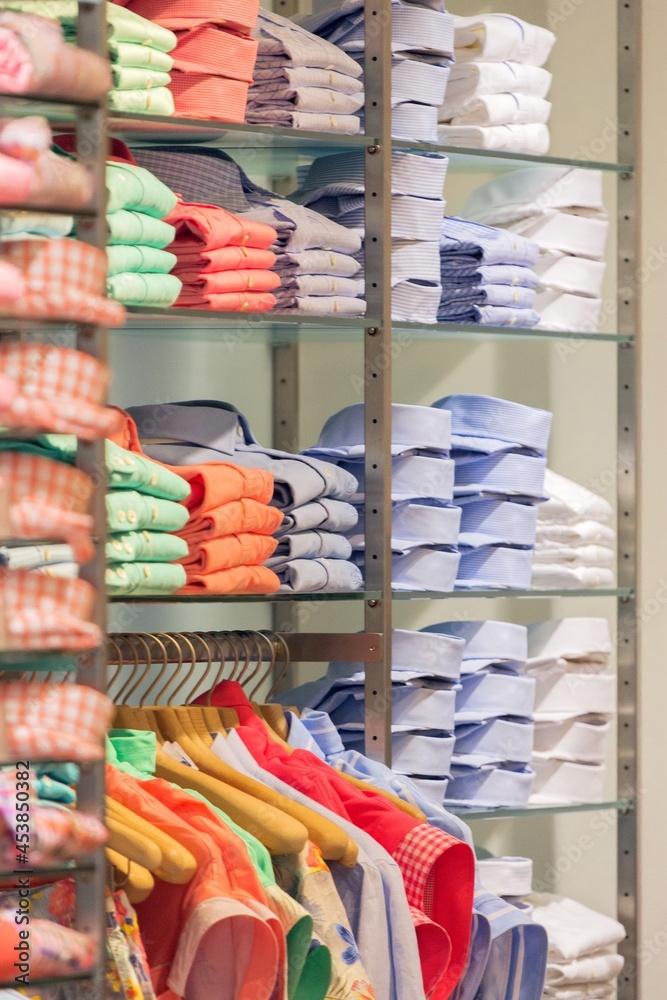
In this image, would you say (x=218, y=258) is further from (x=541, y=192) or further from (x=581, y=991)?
(x=581, y=991)

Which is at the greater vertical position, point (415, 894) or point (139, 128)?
point (139, 128)

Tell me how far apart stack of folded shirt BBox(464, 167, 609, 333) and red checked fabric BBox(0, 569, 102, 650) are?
1.71 m

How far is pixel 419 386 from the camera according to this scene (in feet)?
10.5

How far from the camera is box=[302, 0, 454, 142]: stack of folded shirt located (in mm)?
2568

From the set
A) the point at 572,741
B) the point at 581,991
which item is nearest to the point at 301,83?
the point at 572,741

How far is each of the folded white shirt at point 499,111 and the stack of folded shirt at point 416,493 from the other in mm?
619

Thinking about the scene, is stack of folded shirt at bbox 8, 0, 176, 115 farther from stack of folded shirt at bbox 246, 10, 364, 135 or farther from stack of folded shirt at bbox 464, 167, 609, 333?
stack of folded shirt at bbox 464, 167, 609, 333

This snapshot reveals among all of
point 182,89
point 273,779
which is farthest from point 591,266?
point 273,779

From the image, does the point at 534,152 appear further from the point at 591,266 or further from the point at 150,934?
the point at 150,934

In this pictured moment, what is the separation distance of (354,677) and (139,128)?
40.9 inches

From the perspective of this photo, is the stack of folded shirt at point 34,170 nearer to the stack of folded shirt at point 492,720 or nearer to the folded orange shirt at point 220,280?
the folded orange shirt at point 220,280

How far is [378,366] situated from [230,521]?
0.43m

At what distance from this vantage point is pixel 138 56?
7.09 ft

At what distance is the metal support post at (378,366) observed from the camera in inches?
94.9
